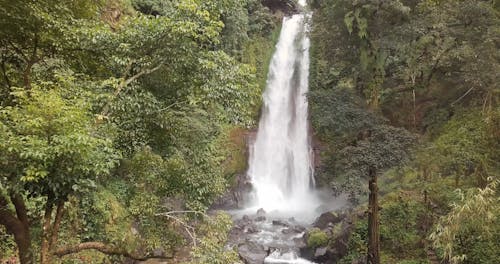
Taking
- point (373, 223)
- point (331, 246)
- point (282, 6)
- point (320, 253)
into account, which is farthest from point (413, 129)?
point (282, 6)

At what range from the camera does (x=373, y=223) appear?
11883 mm

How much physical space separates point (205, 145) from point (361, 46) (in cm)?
918

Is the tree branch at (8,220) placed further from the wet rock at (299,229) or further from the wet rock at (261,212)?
the wet rock at (261,212)

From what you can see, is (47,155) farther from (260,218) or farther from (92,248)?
(260,218)

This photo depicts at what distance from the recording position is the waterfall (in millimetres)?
23344

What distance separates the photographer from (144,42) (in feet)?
23.9

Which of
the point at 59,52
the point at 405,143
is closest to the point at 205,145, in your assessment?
the point at 59,52

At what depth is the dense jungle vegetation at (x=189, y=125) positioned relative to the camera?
17.2ft

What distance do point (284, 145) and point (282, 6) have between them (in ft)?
42.5

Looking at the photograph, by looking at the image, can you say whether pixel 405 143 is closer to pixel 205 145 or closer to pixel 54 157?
pixel 205 145

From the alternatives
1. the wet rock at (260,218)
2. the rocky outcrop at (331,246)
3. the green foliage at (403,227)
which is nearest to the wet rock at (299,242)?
the rocky outcrop at (331,246)

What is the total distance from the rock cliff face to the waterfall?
5.13 m

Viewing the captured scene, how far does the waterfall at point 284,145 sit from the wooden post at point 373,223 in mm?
9860

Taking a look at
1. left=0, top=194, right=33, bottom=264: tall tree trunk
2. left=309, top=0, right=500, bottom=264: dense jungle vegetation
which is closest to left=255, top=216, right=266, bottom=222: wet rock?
left=309, top=0, right=500, bottom=264: dense jungle vegetation
